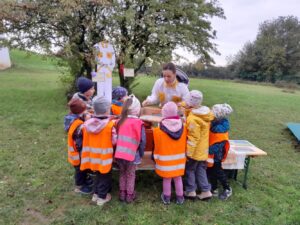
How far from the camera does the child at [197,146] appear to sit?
11.2ft

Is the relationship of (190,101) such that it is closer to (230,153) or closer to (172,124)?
(172,124)

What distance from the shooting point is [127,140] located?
10.6ft

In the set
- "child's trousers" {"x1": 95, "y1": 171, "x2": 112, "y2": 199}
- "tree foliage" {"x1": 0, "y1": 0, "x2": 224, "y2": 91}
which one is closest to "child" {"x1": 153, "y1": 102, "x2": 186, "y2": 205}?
"child's trousers" {"x1": 95, "y1": 171, "x2": 112, "y2": 199}

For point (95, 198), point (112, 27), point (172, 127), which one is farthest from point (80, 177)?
point (112, 27)

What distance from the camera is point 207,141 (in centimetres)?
352

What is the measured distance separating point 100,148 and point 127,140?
1.10 feet

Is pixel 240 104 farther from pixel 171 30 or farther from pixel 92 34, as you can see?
pixel 92 34

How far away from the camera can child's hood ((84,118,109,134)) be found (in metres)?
3.19

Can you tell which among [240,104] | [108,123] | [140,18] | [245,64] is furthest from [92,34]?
[245,64]

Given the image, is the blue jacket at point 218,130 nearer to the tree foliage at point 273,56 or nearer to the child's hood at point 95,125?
the child's hood at point 95,125

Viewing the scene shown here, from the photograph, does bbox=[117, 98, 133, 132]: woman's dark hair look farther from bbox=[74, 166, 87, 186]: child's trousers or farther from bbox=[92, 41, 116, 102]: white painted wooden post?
bbox=[92, 41, 116, 102]: white painted wooden post

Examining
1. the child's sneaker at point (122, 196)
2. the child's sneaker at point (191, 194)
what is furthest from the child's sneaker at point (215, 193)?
the child's sneaker at point (122, 196)

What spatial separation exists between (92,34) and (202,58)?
13.2 ft

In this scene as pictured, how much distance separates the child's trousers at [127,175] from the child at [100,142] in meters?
0.19
